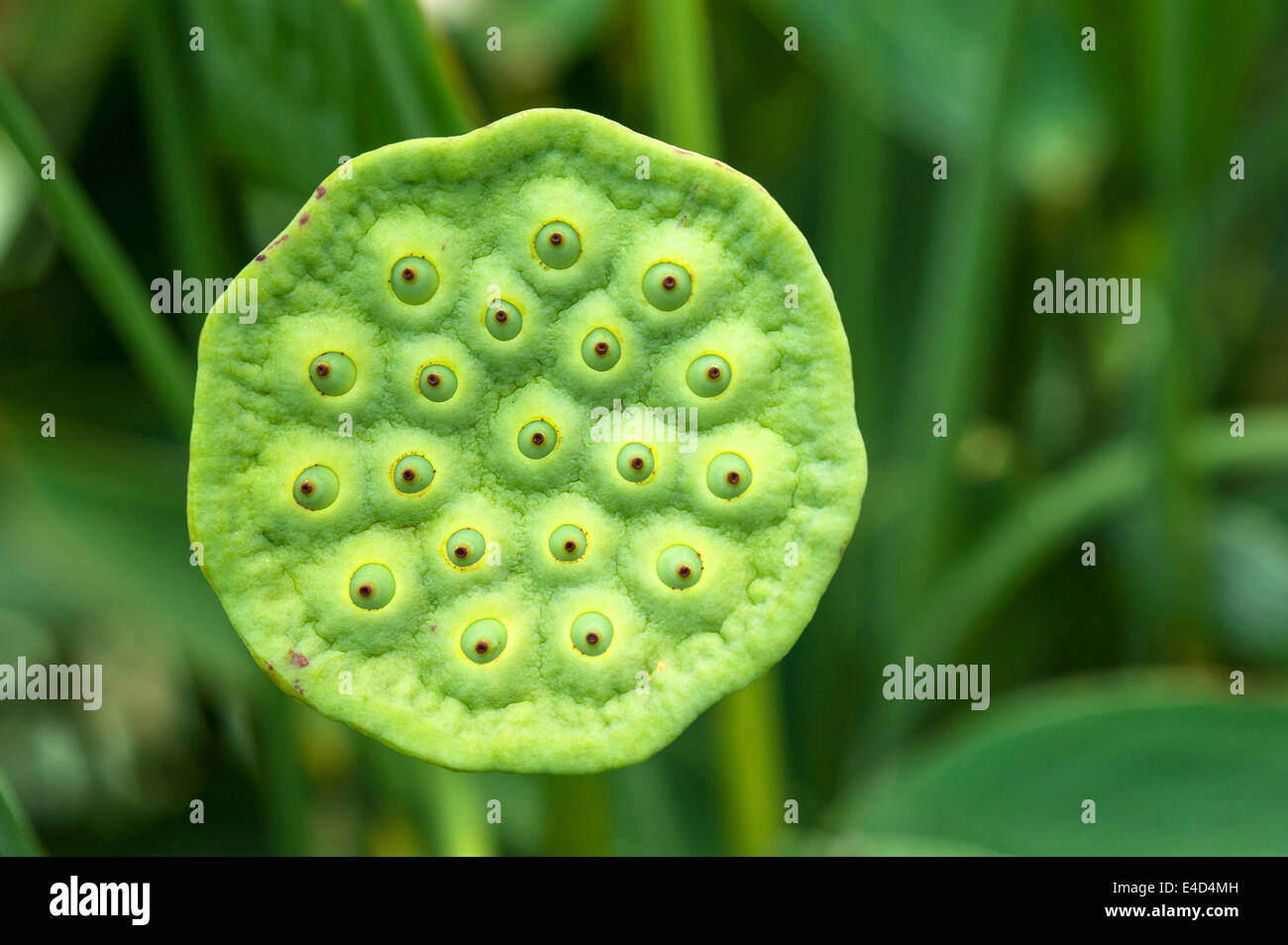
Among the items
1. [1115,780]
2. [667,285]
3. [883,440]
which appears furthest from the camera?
[883,440]

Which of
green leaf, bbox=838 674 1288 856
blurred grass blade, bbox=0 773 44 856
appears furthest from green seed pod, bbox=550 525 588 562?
green leaf, bbox=838 674 1288 856

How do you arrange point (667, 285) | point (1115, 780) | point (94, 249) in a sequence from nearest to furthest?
1. point (667, 285)
2. point (94, 249)
3. point (1115, 780)

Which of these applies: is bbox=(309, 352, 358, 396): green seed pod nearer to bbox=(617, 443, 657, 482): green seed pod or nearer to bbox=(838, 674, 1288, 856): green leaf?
bbox=(617, 443, 657, 482): green seed pod

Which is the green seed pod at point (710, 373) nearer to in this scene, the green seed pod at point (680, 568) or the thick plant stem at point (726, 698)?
the green seed pod at point (680, 568)

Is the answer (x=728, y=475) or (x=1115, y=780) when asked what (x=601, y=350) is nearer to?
(x=728, y=475)

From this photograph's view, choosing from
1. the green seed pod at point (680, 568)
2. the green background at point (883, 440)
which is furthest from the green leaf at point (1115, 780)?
the green seed pod at point (680, 568)

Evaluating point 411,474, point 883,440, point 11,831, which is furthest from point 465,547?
point 883,440

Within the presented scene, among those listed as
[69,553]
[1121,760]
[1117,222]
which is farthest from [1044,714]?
[69,553]
